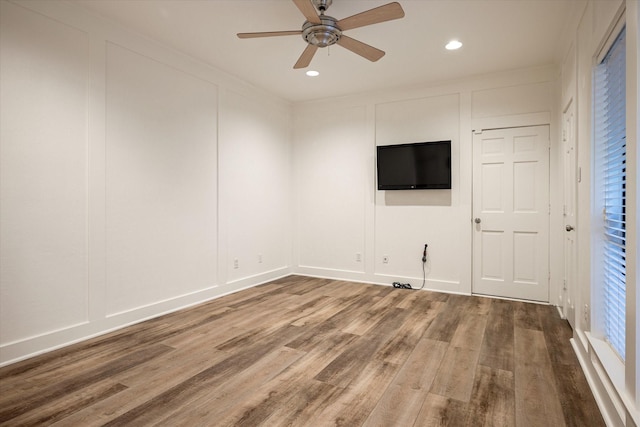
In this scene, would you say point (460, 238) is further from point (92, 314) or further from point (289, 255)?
point (92, 314)

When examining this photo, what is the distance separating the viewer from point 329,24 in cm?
267

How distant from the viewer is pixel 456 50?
3.63m

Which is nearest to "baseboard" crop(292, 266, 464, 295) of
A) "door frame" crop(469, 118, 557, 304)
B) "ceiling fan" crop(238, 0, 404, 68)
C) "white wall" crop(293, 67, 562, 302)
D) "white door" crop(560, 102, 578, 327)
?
"white wall" crop(293, 67, 562, 302)

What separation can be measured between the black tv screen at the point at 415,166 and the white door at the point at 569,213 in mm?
1291

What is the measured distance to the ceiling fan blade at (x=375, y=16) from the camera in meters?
2.32

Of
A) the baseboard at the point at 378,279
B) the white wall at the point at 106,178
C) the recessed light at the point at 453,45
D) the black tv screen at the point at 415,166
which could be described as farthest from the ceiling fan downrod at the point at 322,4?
the baseboard at the point at 378,279

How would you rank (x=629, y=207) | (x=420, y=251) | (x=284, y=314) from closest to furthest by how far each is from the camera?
(x=629, y=207) → (x=284, y=314) → (x=420, y=251)

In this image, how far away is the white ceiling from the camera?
2846 mm

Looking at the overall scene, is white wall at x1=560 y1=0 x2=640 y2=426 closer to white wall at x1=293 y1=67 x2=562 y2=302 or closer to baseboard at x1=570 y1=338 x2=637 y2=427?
baseboard at x1=570 y1=338 x2=637 y2=427

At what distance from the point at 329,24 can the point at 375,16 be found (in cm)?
39

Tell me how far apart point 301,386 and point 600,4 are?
2.94m

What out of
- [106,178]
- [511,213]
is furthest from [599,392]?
[106,178]

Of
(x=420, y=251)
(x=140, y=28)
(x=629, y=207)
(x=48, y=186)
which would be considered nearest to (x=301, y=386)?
(x=629, y=207)

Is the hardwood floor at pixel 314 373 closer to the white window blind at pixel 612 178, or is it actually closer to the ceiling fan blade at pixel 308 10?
the white window blind at pixel 612 178
